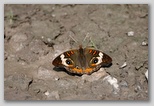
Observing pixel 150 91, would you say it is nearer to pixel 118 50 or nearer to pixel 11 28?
pixel 118 50

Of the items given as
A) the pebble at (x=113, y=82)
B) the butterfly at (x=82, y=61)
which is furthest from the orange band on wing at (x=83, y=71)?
the pebble at (x=113, y=82)

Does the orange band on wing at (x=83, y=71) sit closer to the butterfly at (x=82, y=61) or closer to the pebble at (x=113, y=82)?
the butterfly at (x=82, y=61)

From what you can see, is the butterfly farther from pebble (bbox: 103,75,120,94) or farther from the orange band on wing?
pebble (bbox: 103,75,120,94)

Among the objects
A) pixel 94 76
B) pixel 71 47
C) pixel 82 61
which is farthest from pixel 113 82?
pixel 71 47

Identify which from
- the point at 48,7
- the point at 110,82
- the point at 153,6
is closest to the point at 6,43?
the point at 48,7

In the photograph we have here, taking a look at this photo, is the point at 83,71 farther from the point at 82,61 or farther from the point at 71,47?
the point at 71,47
